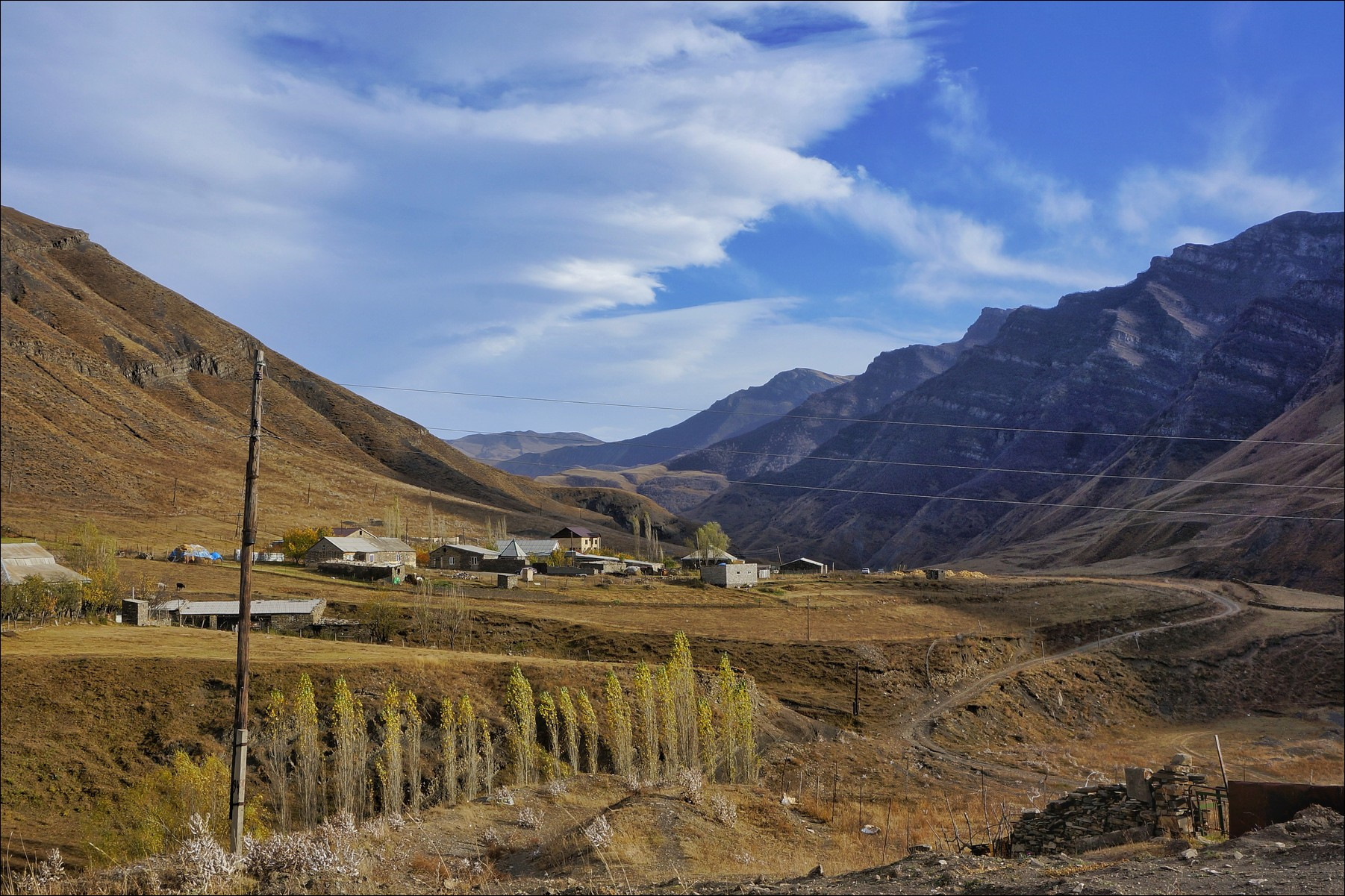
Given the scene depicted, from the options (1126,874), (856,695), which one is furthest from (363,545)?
(1126,874)

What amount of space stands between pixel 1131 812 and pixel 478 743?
29.5 meters

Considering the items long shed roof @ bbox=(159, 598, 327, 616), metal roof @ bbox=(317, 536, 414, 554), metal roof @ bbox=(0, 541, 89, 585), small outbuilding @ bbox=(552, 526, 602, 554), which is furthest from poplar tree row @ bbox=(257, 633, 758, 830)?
small outbuilding @ bbox=(552, 526, 602, 554)

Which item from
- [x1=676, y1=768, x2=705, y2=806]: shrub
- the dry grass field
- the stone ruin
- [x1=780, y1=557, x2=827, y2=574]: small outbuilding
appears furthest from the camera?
[x1=780, y1=557, x2=827, y2=574]: small outbuilding

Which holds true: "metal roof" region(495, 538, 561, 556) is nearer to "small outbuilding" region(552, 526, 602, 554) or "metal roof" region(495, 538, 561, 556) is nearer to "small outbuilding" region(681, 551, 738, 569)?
"small outbuilding" region(552, 526, 602, 554)

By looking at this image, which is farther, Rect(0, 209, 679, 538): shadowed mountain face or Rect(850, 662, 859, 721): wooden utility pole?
Rect(0, 209, 679, 538): shadowed mountain face

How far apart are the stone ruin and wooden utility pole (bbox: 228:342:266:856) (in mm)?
17793

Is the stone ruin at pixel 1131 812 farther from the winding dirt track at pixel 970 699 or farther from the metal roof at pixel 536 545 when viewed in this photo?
the metal roof at pixel 536 545

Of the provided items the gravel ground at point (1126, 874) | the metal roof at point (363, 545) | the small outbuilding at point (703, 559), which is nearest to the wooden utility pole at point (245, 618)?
the gravel ground at point (1126, 874)

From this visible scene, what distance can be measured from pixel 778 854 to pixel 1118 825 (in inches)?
337

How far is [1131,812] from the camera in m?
23.1

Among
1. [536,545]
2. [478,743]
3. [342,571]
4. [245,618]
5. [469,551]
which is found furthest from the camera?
[536,545]

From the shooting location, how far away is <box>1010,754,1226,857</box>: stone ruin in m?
Answer: 22.5

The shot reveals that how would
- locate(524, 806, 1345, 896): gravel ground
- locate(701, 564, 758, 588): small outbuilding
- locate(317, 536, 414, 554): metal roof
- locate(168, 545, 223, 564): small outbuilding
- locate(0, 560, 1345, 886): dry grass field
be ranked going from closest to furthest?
locate(524, 806, 1345, 896): gravel ground
locate(0, 560, 1345, 886): dry grass field
locate(168, 545, 223, 564): small outbuilding
locate(701, 564, 758, 588): small outbuilding
locate(317, 536, 414, 554): metal roof

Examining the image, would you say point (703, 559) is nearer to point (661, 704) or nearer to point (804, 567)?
point (804, 567)
